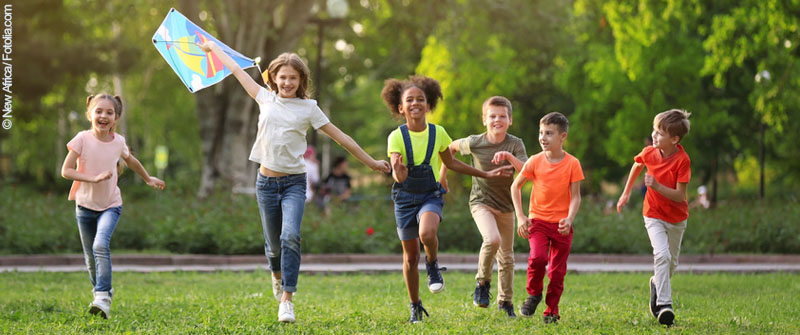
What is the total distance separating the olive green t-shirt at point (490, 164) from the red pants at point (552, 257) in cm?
58

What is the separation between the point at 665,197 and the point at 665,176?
0.17 m

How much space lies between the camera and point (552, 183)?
24.7 feet

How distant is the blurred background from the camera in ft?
52.5

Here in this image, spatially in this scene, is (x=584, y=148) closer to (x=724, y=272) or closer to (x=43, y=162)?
(x=724, y=272)

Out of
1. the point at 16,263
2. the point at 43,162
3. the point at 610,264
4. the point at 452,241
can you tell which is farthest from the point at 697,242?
the point at 43,162

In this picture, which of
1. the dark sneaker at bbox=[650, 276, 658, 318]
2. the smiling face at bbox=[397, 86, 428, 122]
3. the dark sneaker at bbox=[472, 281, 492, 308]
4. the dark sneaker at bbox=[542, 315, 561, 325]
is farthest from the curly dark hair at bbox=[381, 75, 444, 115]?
the dark sneaker at bbox=[650, 276, 658, 318]

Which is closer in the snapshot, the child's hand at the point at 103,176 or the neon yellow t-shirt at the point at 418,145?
the neon yellow t-shirt at the point at 418,145

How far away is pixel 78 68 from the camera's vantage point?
110ft

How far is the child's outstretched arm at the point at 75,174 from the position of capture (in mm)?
7808

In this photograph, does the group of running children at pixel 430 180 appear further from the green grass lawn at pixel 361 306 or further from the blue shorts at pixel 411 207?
the green grass lawn at pixel 361 306

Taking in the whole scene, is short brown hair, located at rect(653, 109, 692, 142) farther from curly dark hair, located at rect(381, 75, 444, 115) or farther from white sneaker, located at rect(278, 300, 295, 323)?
white sneaker, located at rect(278, 300, 295, 323)

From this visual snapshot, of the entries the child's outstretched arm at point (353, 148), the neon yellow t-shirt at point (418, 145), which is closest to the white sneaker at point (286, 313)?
the child's outstretched arm at point (353, 148)

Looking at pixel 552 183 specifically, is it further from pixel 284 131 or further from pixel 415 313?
pixel 284 131

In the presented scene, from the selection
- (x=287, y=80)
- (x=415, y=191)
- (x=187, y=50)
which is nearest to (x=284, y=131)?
(x=287, y=80)
